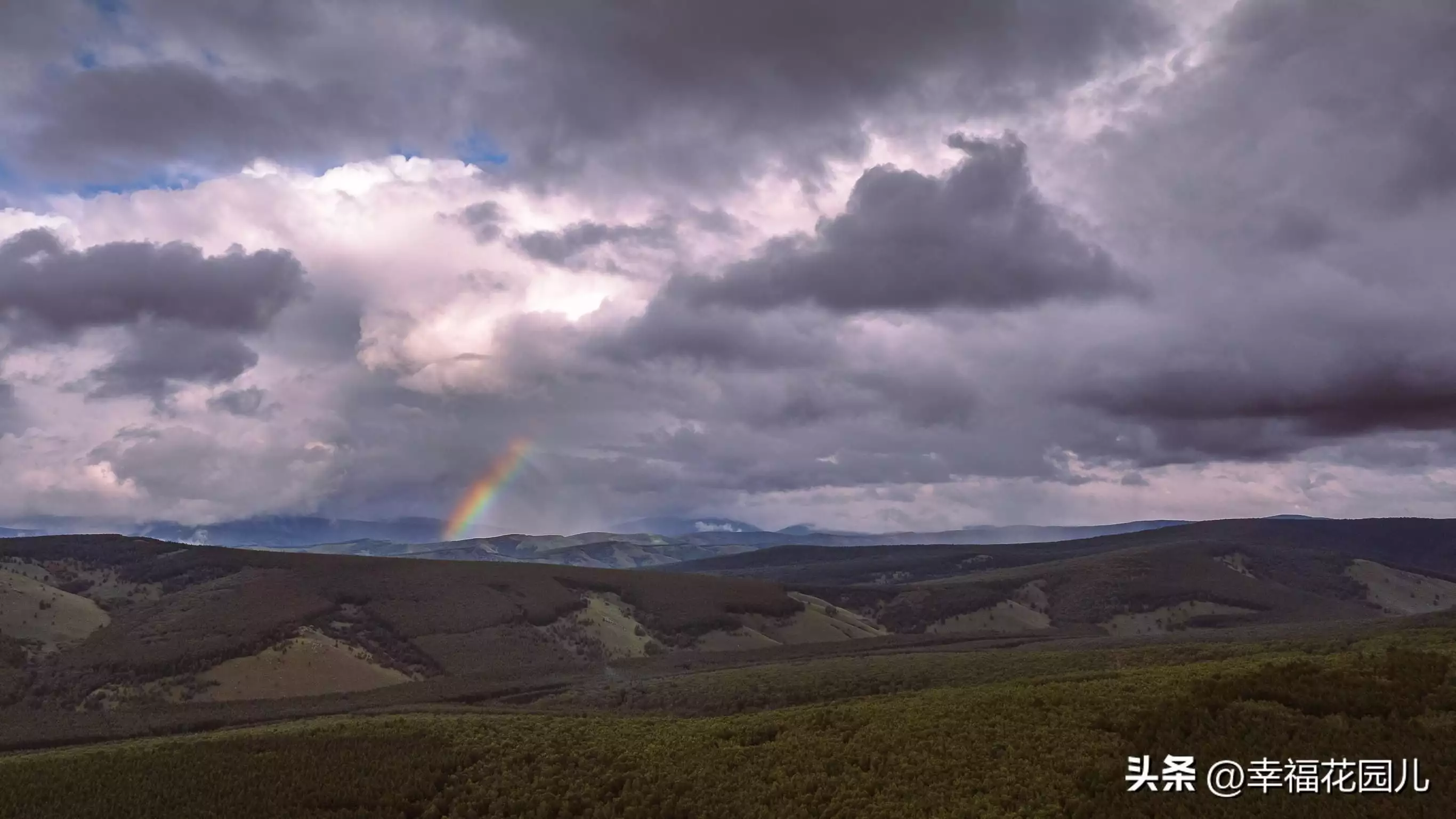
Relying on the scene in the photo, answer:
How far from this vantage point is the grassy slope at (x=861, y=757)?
29812 millimetres

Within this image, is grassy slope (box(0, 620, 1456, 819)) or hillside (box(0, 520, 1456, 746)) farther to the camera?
→ hillside (box(0, 520, 1456, 746))

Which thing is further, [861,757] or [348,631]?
[348,631]

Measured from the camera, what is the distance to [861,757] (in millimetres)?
35250

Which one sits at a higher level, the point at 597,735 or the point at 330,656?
the point at 597,735

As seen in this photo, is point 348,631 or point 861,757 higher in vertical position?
point 861,757

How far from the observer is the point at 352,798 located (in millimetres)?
35438

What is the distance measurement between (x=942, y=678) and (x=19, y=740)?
75.6 metres

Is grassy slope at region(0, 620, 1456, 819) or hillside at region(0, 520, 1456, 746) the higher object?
grassy slope at region(0, 620, 1456, 819)

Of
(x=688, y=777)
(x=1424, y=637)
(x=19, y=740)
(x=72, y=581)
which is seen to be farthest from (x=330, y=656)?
(x=1424, y=637)

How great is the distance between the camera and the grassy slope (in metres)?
29.8

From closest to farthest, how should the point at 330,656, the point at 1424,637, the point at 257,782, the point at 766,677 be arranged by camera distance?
the point at 257,782, the point at 1424,637, the point at 766,677, the point at 330,656

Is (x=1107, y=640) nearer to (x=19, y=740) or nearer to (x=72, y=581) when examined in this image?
(x=19, y=740)

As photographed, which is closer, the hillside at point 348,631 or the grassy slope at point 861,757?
the grassy slope at point 861,757

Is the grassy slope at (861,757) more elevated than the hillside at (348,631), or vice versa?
the grassy slope at (861,757)
